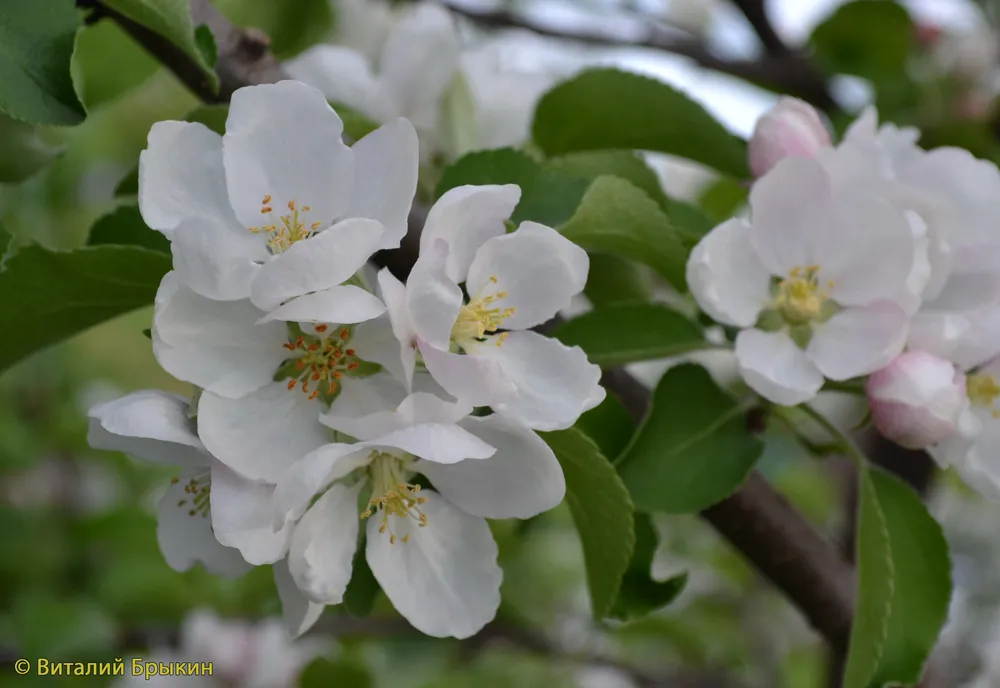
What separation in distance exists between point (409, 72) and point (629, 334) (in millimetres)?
389

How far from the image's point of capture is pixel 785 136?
0.71 m

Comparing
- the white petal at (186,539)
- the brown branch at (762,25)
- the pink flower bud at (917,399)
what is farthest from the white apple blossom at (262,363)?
the brown branch at (762,25)

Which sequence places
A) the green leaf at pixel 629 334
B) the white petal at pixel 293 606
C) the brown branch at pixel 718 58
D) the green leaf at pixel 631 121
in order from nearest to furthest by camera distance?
the white petal at pixel 293 606
the green leaf at pixel 629 334
the green leaf at pixel 631 121
the brown branch at pixel 718 58

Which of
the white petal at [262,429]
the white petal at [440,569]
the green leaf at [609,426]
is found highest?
the white petal at [262,429]

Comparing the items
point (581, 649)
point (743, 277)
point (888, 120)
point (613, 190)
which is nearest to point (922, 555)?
point (743, 277)

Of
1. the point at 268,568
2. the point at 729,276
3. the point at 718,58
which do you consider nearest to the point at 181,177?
the point at 729,276

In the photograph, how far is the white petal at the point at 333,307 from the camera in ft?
1.55

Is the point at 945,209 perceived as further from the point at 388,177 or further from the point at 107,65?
the point at 107,65

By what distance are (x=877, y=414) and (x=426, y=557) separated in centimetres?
32

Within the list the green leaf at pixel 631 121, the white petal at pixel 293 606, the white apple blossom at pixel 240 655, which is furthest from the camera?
the white apple blossom at pixel 240 655

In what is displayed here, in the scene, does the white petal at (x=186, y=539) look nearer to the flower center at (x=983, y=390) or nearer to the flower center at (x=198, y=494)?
Answer: the flower center at (x=198, y=494)

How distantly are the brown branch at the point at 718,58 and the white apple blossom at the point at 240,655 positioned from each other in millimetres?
991

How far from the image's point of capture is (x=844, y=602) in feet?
Answer: 2.65

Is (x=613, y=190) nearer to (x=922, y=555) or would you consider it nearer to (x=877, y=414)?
(x=877, y=414)
